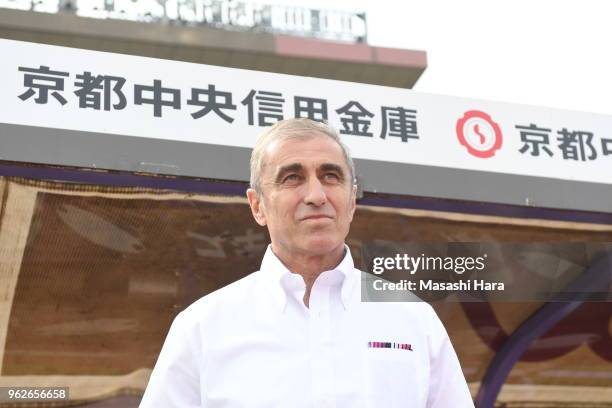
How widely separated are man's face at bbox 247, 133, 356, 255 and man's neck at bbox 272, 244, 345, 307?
0.06ft

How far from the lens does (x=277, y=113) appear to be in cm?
229

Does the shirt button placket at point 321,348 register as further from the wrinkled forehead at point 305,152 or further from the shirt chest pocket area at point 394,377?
the wrinkled forehead at point 305,152

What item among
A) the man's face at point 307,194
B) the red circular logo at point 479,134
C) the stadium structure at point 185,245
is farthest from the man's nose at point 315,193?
the red circular logo at point 479,134

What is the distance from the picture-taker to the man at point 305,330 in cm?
126

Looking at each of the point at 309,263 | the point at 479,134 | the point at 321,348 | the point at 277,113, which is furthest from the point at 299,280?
the point at 479,134

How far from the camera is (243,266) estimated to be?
2.61 meters

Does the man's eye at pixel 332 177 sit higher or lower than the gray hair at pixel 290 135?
lower

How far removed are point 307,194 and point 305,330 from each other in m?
0.28

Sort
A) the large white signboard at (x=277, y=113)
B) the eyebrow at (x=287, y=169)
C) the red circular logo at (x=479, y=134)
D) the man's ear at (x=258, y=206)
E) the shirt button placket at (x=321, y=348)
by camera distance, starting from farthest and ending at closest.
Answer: the red circular logo at (x=479, y=134) → the large white signboard at (x=277, y=113) → the man's ear at (x=258, y=206) → the eyebrow at (x=287, y=169) → the shirt button placket at (x=321, y=348)

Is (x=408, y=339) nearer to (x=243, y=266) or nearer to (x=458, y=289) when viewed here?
(x=458, y=289)

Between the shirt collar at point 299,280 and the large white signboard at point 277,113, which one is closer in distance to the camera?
the shirt collar at point 299,280

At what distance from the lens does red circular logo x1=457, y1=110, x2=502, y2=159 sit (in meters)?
2.47

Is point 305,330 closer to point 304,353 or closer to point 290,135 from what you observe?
point 304,353

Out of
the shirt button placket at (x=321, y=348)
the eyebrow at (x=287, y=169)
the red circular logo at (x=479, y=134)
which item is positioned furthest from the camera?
the red circular logo at (x=479, y=134)
